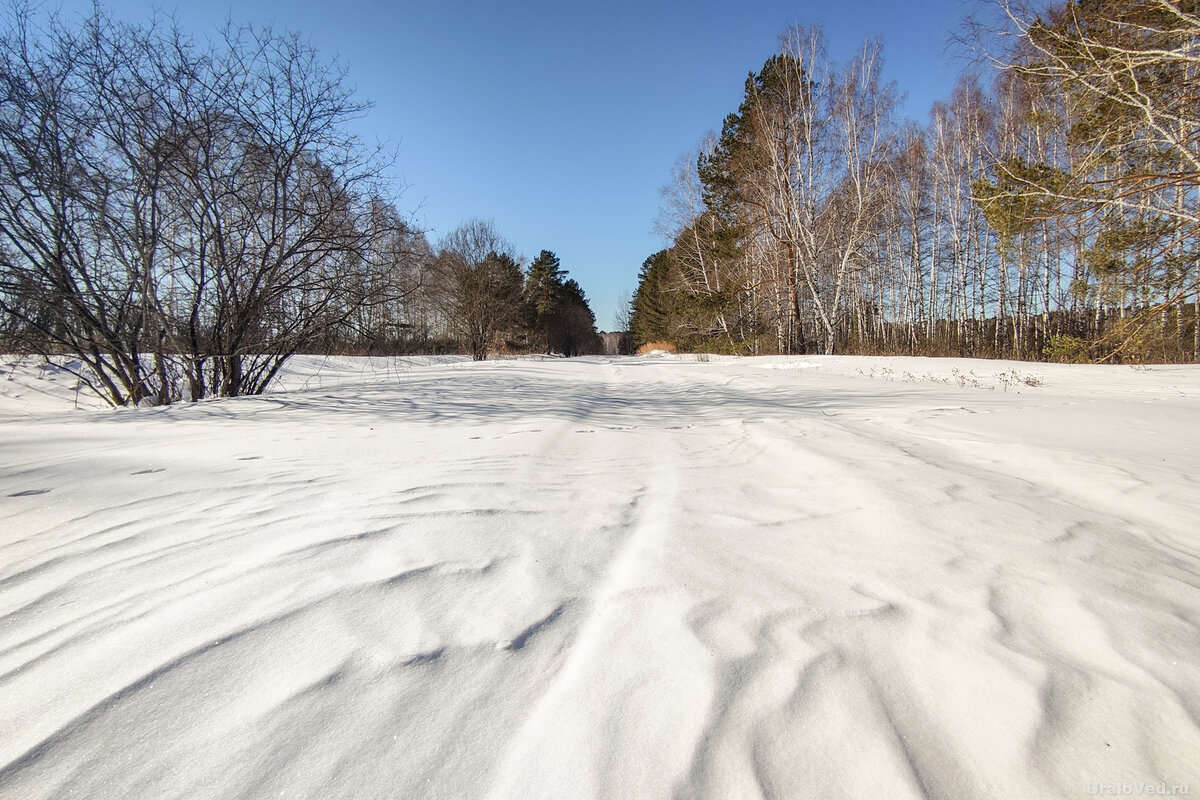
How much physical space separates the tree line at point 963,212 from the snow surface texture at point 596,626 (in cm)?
618

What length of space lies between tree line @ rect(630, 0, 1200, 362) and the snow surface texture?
6177mm

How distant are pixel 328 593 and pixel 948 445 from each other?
139 inches

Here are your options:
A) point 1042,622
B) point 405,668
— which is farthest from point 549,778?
point 1042,622

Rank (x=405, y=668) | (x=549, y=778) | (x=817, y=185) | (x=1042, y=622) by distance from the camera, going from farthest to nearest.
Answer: (x=817, y=185)
(x=1042, y=622)
(x=405, y=668)
(x=549, y=778)

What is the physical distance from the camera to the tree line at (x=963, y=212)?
6.02 metres

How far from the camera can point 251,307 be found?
5.99 m

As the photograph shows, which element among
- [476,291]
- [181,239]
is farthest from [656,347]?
[181,239]

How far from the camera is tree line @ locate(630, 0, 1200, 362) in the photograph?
6016mm

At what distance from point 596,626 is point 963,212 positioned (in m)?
21.3

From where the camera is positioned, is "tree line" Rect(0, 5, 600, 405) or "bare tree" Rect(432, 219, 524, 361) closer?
"tree line" Rect(0, 5, 600, 405)

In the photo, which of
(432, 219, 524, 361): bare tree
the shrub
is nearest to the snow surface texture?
(432, 219, 524, 361): bare tree

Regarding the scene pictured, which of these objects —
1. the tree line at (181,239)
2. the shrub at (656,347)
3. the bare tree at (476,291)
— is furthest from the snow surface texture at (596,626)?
the shrub at (656,347)

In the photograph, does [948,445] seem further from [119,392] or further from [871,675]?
[119,392]

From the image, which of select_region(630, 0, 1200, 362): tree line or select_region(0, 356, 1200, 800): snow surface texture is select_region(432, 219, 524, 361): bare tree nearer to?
select_region(630, 0, 1200, 362): tree line
